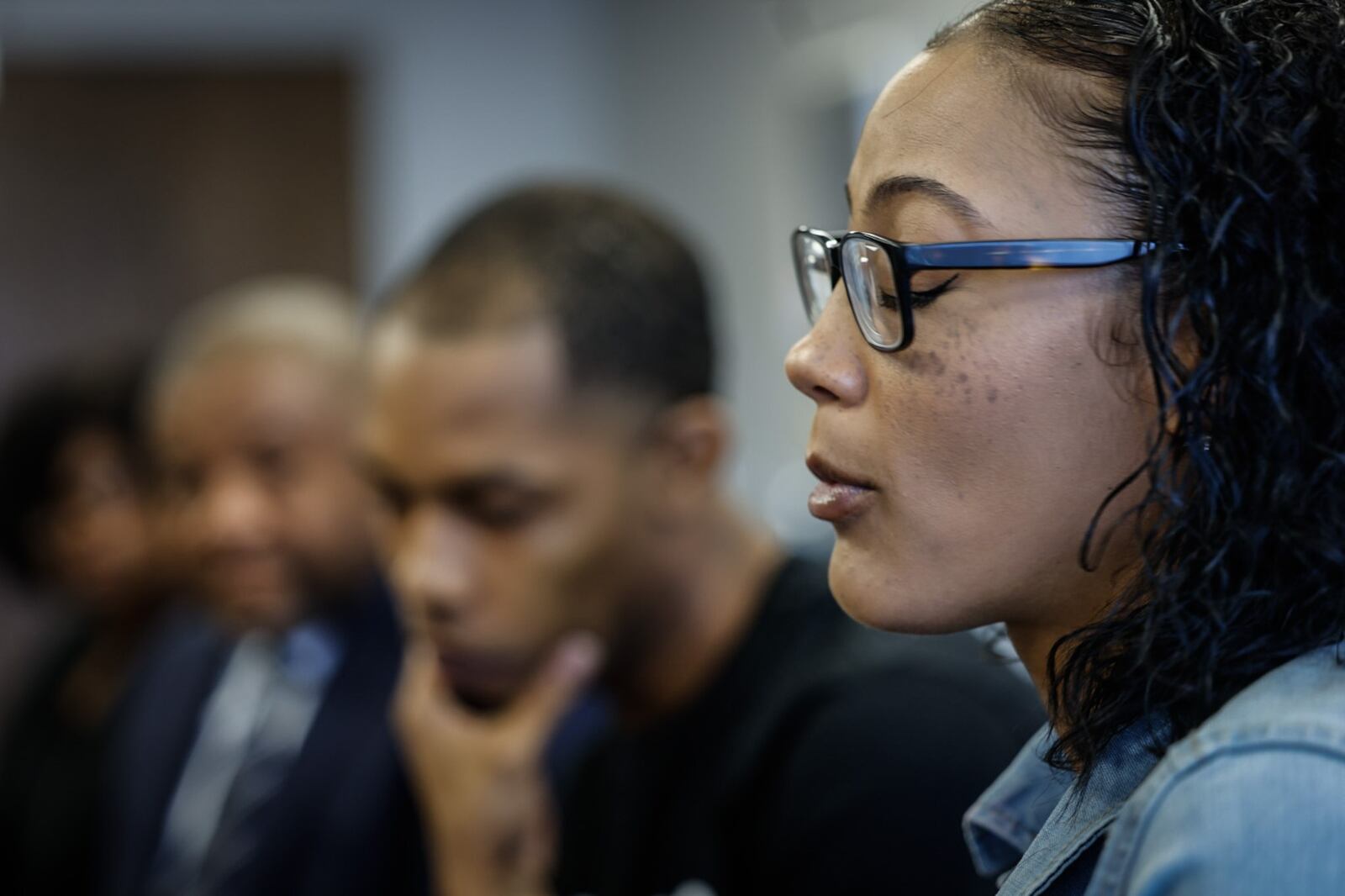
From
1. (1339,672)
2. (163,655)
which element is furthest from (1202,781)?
(163,655)

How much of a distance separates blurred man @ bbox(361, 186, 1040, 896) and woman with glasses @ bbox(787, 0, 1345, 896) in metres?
0.49

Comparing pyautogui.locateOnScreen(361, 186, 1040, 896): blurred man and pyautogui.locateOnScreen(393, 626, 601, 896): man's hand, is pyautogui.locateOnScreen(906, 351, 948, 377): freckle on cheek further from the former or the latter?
pyautogui.locateOnScreen(393, 626, 601, 896): man's hand

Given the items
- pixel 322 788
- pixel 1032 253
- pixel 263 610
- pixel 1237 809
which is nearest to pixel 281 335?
pixel 263 610

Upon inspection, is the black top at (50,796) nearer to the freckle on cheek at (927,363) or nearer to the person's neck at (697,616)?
the person's neck at (697,616)

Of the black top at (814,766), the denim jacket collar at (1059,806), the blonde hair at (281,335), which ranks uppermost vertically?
the denim jacket collar at (1059,806)

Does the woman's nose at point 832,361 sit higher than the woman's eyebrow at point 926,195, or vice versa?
the woman's eyebrow at point 926,195

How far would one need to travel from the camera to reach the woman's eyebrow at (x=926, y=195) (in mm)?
748

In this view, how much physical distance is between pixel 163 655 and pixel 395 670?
63cm

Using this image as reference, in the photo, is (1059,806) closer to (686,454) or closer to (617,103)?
(686,454)

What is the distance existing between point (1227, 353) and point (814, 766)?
2.04ft

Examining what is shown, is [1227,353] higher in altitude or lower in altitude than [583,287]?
higher

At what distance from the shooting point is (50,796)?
7.93 ft

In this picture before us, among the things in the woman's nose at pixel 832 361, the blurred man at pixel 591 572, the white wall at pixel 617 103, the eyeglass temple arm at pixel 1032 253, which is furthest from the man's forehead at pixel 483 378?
the white wall at pixel 617 103

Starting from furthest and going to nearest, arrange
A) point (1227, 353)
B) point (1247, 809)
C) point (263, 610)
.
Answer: point (263, 610) < point (1227, 353) < point (1247, 809)
